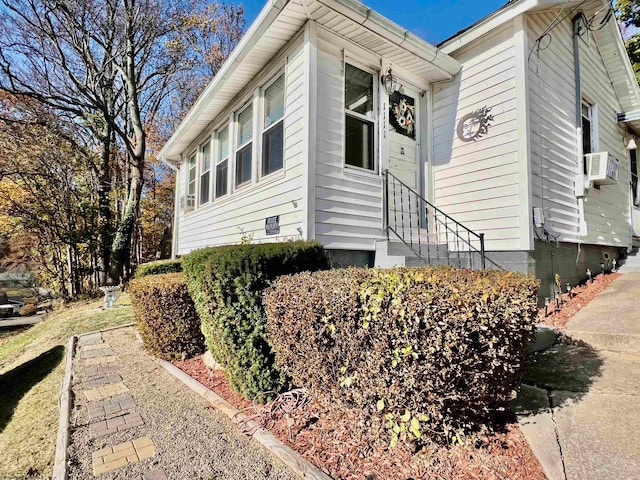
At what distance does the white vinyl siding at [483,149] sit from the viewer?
16.1 ft

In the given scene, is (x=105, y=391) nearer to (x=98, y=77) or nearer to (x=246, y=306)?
(x=246, y=306)

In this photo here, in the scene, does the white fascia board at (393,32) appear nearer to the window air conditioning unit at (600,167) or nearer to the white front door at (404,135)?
the white front door at (404,135)

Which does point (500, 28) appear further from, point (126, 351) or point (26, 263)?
point (26, 263)

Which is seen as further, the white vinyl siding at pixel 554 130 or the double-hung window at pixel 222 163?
the double-hung window at pixel 222 163

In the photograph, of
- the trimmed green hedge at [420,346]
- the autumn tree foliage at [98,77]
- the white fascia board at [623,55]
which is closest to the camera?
the trimmed green hedge at [420,346]

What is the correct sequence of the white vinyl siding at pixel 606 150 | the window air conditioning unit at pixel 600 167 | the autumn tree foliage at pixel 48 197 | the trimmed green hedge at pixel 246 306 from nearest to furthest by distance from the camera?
the trimmed green hedge at pixel 246 306 < the window air conditioning unit at pixel 600 167 < the white vinyl siding at pixel 606 150 < the autumn tree foliage at pixel 48 197

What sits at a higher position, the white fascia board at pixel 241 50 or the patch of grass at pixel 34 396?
the white fascia board at pixel 241 50

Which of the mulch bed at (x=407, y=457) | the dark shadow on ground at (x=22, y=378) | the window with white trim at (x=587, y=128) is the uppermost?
the window with white trim at (x=587, y=128)

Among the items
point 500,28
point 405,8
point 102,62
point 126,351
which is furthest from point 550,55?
point 102,62

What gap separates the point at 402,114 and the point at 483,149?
1.36 metres

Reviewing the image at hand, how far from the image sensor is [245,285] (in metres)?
2.90

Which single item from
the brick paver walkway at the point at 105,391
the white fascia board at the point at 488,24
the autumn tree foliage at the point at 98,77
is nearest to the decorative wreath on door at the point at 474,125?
the white fascia board at the point at 488,24

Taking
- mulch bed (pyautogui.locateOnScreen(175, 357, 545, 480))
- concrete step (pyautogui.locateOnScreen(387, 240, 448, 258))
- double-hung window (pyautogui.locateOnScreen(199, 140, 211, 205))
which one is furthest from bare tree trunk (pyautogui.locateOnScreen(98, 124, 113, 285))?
mulch bed (pyautogui.locateOnScreen(175, 357, 545, 480))

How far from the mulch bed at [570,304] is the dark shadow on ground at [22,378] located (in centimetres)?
606
